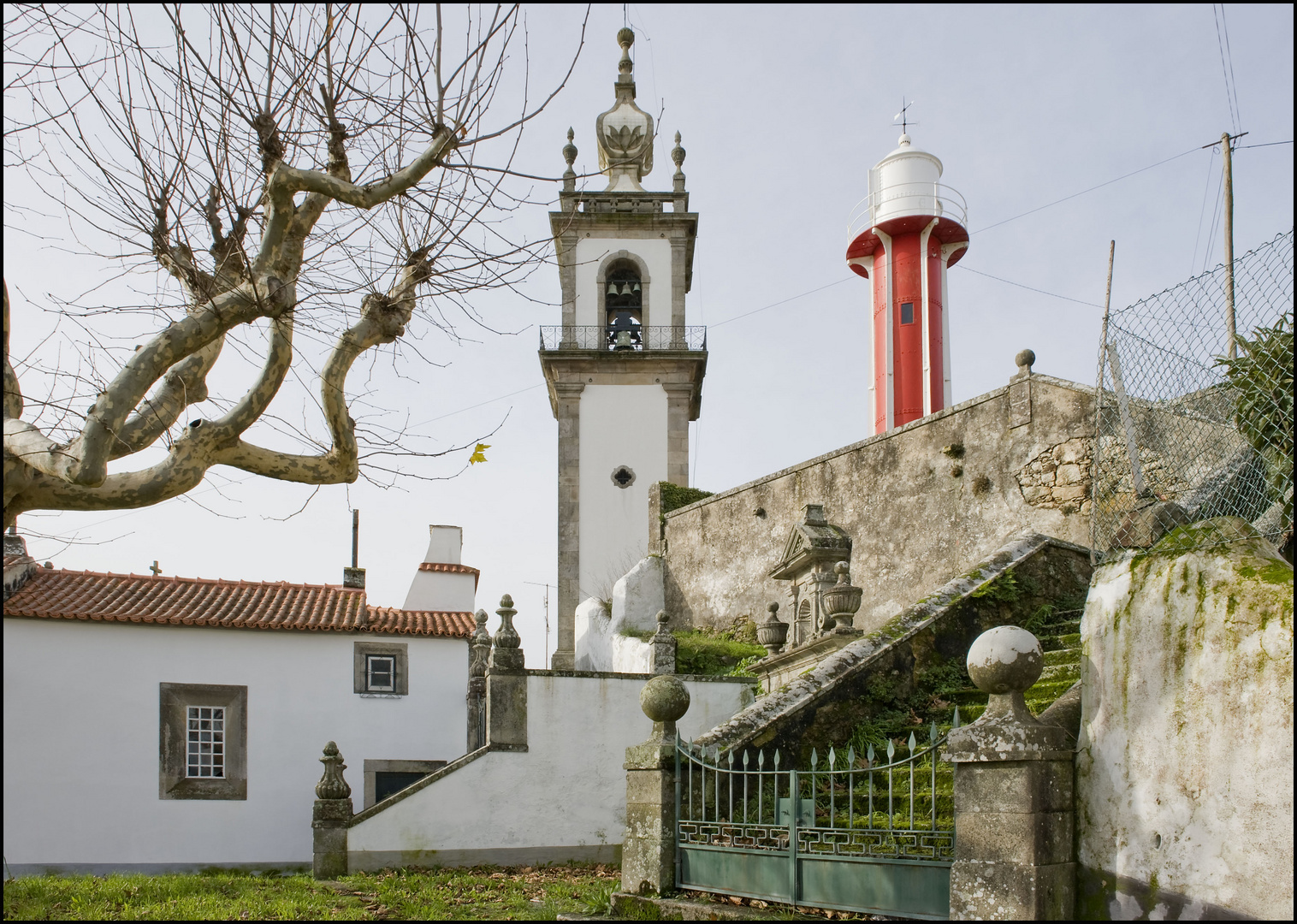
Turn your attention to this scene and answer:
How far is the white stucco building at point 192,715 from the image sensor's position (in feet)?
45.7

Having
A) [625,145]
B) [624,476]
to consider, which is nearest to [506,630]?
[624,476]

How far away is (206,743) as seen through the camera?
14.6 m

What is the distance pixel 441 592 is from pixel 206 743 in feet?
16.4

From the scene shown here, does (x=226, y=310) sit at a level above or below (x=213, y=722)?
above

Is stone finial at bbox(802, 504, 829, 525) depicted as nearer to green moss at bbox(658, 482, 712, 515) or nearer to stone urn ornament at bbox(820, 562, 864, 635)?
stone urn ornament at bbox(820, 562, 864, 635)

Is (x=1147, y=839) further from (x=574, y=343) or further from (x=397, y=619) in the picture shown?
(x=574, y=343)

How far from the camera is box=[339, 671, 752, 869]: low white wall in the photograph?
11.2 m

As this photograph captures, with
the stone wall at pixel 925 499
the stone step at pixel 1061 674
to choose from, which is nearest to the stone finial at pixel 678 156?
the stone wall at pixel 925 499

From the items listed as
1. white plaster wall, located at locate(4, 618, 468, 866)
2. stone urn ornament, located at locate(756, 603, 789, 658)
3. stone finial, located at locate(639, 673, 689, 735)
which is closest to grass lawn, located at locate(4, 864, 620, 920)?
stone finial, located at locate(639, 673, 689, 735)

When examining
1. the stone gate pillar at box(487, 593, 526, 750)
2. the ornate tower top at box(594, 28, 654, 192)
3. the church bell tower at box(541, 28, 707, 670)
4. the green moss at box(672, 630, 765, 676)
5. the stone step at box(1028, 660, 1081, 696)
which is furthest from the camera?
the ornate tower top at box(594, 28, 654, 192)

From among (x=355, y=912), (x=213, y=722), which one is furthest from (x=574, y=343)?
(x=355, y=912)

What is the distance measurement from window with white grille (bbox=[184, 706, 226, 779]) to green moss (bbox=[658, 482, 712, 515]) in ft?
31.1

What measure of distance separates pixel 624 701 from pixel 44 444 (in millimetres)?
8600

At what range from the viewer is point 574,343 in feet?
82.0
